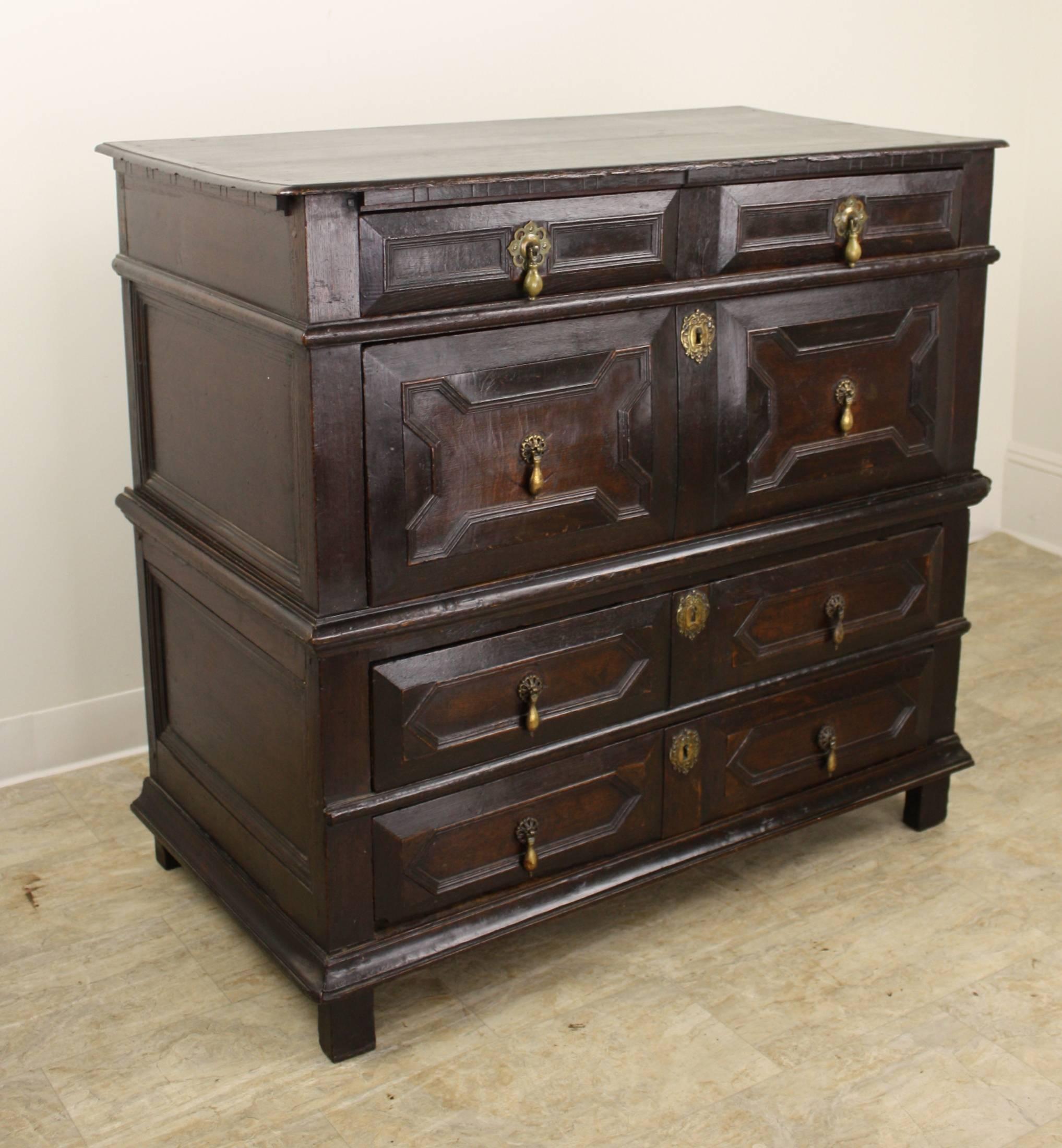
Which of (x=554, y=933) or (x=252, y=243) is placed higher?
(x=252, y=243)

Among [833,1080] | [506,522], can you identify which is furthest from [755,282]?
[833,1080]

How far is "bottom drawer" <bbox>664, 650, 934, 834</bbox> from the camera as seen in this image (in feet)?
7.75

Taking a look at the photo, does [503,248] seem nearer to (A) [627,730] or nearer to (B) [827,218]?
(B) [827,218]

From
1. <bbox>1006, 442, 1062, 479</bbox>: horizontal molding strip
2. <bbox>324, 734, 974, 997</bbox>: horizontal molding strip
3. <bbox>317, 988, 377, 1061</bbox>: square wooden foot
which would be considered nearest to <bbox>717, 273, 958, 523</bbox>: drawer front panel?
<bbox>324, 734, 974, 997</bbox>: horizontal molding strip

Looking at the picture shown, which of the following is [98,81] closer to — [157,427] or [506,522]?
[157,427]

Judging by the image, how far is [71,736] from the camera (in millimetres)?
2885

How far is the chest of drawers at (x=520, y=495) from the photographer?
1901 mm

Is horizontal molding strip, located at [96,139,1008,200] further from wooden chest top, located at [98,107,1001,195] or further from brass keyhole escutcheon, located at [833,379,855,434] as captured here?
brass keyhole escutcheon, located at [833,379,855,434]

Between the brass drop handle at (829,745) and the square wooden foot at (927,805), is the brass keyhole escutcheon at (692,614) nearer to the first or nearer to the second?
the brass drop handle at (829,745)

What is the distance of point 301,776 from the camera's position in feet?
6.73

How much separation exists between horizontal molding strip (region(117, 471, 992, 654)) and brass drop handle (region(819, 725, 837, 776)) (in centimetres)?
33

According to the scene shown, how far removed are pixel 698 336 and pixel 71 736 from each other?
147 cm

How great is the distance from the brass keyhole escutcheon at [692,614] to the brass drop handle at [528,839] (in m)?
0.36

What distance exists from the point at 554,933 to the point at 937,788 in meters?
0.76
